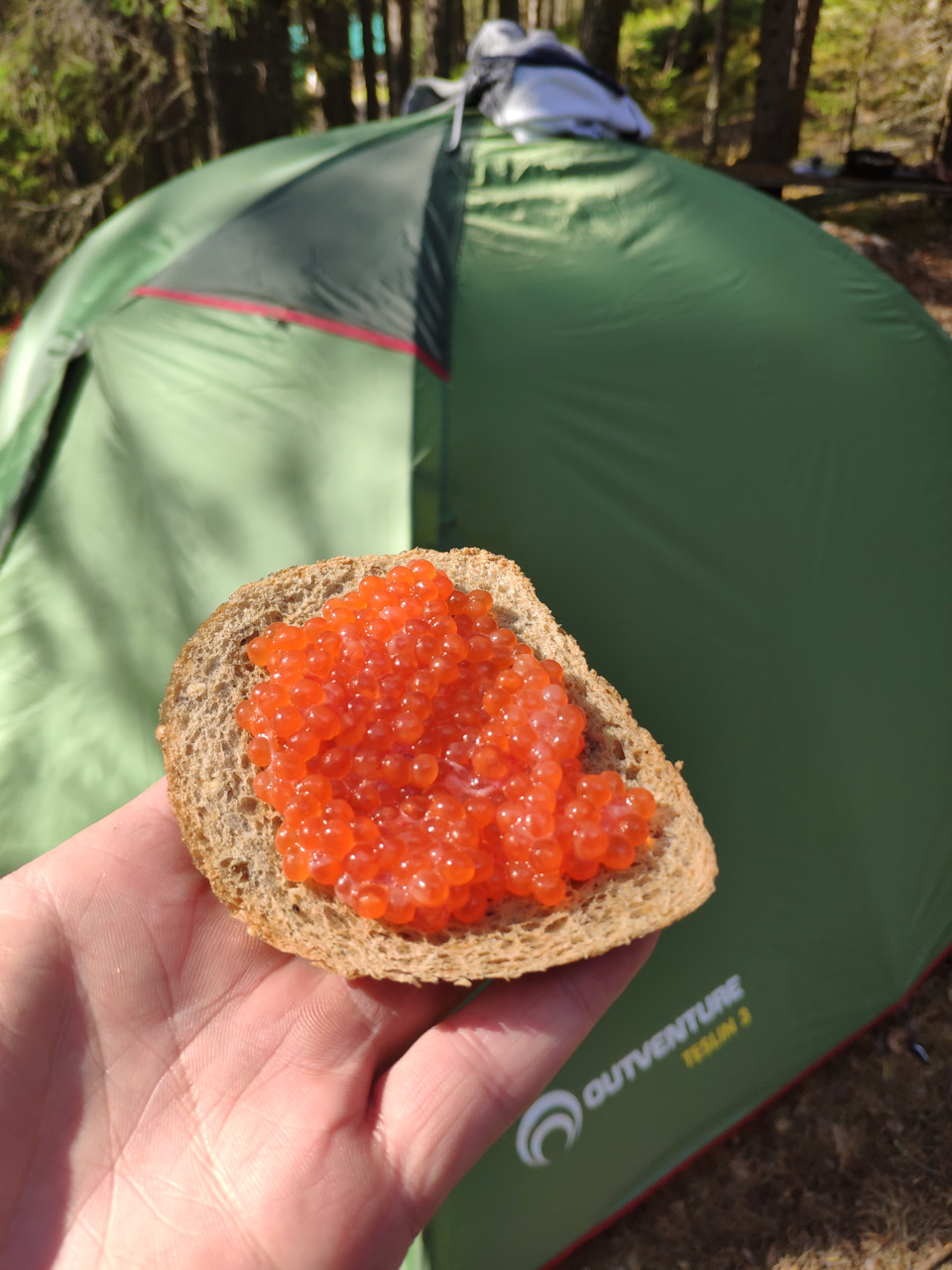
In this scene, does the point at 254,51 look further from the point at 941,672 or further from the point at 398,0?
the point at 941,672

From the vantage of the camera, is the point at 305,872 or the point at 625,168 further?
the point at 625,168

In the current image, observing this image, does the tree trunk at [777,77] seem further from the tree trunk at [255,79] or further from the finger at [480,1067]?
the finger at [480,1067]

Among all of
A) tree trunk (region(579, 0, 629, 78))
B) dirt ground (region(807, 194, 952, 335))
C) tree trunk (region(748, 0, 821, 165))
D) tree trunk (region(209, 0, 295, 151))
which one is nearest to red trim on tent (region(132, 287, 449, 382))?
tree trunk (region(209, 0, 295, 151))

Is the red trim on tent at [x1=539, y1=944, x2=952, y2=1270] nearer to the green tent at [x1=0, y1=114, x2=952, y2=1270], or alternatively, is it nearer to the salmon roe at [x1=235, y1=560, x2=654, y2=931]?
the green tent at [x1=0, y1=114, x2=952, y2=1270]

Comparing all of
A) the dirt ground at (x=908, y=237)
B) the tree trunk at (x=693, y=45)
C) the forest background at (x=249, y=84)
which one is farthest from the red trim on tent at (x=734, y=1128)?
the tree trunk at (x=693, y=45)

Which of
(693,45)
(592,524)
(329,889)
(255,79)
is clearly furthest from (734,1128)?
(693,45)

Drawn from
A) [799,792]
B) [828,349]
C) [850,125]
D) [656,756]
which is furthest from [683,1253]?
[850,125]
